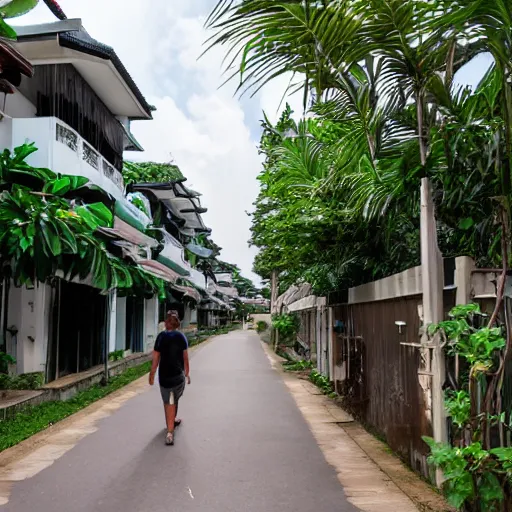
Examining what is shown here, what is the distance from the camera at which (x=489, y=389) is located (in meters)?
4.10

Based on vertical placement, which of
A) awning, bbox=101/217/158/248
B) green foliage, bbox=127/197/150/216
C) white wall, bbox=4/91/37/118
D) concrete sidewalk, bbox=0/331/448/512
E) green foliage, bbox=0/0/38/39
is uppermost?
white wall, bbox=4/91/37/118

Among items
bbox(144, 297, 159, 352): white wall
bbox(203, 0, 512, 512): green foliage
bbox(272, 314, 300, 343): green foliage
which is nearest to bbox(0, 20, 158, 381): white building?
bbox(203, 0, 512, 512): green foliage

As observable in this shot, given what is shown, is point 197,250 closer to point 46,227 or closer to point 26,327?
point 26,327

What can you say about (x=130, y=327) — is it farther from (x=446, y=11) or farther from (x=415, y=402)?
(x=446, y=11)

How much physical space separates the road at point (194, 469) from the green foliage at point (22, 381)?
1.75 metres

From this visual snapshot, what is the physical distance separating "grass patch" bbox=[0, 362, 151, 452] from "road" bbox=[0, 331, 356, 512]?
0.79m

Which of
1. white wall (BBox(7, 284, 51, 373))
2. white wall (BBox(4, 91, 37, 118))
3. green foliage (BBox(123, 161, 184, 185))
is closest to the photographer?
white wall (BBox(7, 284, 51, 373))

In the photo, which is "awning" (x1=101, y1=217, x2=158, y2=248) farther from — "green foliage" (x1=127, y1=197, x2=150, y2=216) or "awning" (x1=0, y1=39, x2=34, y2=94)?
"green foliage" (x1=127, y1=197, x2=150, y2=216)

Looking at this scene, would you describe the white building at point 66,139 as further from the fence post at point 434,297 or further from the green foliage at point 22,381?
the fence post at point 434,297

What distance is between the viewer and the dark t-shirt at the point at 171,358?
754 cm

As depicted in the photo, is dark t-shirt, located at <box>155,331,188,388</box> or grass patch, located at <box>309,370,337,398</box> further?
grass patch, located at <box>309,370,337,398</box>

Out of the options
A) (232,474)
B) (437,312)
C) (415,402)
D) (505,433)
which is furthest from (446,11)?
(232,474)

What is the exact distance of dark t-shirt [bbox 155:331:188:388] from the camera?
297 inches

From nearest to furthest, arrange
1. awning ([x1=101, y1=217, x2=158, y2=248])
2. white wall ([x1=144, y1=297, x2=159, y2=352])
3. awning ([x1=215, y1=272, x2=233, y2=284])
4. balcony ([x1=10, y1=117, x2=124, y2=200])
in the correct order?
awning ([x1=101, y1=217, x2=158, y2=248]), balcony ([x1=10, y1=117, x2=124, y2=200]), white wall ([x1=144, y1=297, x2=159, y2=352]), awning ([x1=215, y1=272, x2=233, y2=284])
